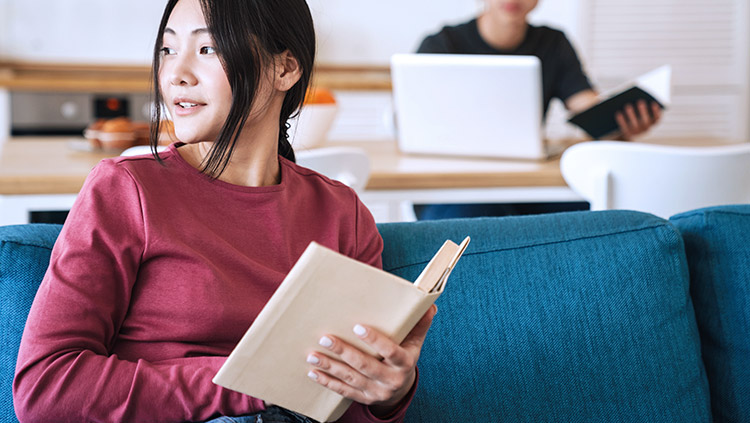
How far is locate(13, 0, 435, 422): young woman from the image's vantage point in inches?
33.4

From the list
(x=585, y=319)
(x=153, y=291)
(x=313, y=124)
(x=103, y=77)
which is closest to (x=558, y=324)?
(x=585, y=319)

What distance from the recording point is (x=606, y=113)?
93.2 inches

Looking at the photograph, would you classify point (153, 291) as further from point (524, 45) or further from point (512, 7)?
point (524, 45)

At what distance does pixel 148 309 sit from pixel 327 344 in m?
0.24

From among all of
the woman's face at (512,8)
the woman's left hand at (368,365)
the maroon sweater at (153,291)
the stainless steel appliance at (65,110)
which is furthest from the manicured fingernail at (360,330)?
the stainless steel appliance at (65,110)

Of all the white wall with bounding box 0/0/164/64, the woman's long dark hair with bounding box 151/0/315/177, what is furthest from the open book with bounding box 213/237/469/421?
the white wall with bounding box 0/0/164/64

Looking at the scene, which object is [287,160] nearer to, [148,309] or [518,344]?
[148,309]

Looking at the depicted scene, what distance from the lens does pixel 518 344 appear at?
1.22 metres

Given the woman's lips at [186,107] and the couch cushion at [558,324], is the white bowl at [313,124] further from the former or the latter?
the woman's lips at [186,107]

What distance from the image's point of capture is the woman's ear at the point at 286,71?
1.06 meters

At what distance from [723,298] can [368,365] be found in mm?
743

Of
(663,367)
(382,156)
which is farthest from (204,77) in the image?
(382,156)

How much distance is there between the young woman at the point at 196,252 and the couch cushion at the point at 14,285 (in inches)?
7.2

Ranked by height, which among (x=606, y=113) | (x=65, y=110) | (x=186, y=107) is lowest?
(x=65, y=110)
